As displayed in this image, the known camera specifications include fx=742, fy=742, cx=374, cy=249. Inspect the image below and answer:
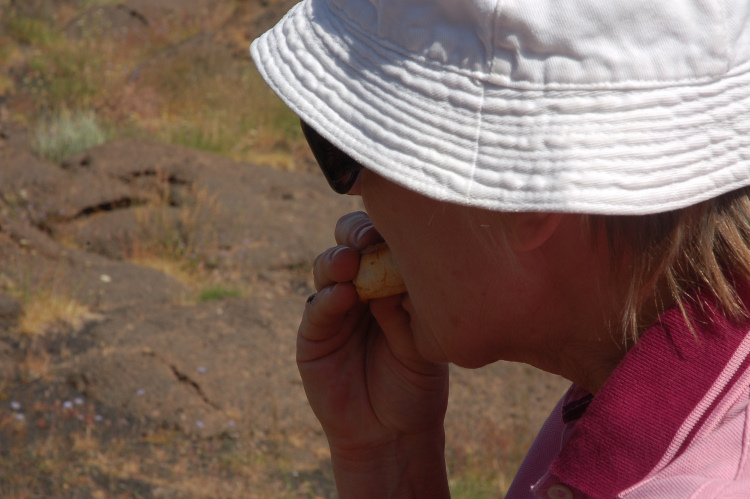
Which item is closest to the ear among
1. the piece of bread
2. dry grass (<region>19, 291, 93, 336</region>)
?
the piece of bread

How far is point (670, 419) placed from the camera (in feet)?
3.30

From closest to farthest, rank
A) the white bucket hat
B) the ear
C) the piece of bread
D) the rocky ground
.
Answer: the white bucket hat < the ear < the piece of bread < the rocky ground

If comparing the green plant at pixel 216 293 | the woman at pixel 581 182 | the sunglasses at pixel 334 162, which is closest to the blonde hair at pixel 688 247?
the woman at pixel 581 182

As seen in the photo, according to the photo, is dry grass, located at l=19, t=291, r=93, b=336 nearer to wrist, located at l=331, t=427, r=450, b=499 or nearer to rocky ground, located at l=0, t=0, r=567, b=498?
rocky ground, located at l=0, t=0, r=567, b=498

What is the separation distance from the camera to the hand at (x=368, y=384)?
1.82m

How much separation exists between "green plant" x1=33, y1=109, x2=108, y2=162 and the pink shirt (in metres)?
6.63

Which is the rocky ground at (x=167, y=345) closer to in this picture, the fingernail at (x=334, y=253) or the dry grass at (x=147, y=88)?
the dry grass at (x=147, y=88)

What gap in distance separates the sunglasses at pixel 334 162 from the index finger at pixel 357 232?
335 millimetres

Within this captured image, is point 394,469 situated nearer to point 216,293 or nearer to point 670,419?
point 670,419

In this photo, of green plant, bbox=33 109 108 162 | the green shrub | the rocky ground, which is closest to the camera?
the rocky ground

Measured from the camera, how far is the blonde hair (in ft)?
3.35

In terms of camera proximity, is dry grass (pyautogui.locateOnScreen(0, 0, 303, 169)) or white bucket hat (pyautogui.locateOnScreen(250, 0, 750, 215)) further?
dry grass (pyautogui.locateOnScreen(0, 0, 303, 169))

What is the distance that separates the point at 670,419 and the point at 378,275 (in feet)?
2.54

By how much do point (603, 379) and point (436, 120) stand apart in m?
0.58
